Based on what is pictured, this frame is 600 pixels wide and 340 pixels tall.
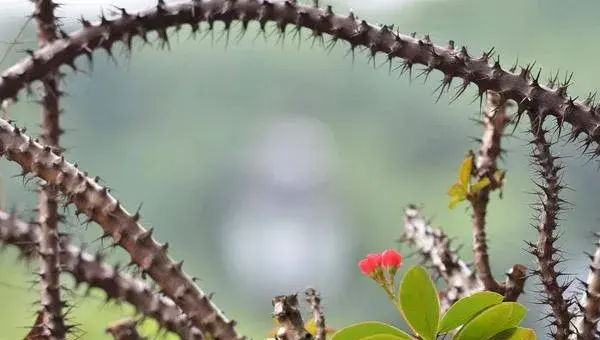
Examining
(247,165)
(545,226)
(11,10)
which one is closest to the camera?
(545,226)

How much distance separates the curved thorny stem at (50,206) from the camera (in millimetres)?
406

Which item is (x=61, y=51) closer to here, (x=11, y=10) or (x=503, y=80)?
(x=503, y=80)

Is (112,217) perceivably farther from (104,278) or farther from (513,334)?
(513,334)

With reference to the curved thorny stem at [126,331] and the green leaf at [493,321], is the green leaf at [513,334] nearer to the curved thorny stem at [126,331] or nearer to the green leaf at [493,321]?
the green leaf at [493,321]

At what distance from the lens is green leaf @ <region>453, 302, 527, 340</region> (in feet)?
1.15

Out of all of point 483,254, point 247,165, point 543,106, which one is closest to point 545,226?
point 543,106

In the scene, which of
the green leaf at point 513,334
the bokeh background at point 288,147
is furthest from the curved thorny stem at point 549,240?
the bokeh background at point 288,147

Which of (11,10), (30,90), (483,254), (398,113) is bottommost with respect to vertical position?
(483,254)

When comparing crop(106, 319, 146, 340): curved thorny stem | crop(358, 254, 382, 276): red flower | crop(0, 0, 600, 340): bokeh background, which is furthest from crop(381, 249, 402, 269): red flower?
crop(0, 0, 600, 340): bokeh background

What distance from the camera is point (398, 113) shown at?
5.08 ft

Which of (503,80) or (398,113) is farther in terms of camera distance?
(398,113)

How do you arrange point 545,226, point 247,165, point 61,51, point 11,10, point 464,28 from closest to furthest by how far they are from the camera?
point 545,226 → point 61,51 → point 11,10 → point 464,28 → point 247,165

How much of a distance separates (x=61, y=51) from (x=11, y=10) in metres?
0.51

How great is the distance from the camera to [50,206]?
1.48 feet
